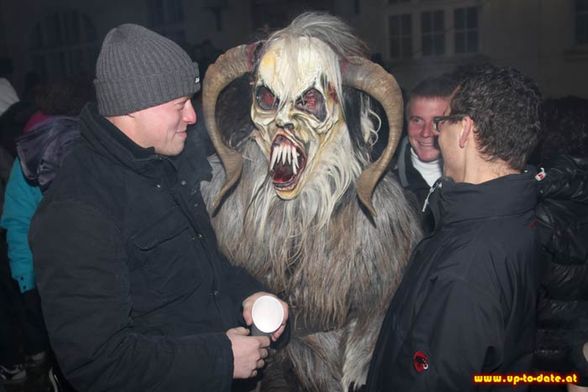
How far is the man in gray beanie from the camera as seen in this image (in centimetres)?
148

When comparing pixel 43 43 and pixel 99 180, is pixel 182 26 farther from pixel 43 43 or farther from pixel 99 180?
pixel 99 180

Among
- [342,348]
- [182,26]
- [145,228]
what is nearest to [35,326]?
[342,348]

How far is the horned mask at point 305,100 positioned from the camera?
2.29 metres

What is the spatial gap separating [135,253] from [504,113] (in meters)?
1.18

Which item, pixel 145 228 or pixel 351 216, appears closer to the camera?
pixel 145 228

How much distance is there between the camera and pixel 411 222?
8.53 ft

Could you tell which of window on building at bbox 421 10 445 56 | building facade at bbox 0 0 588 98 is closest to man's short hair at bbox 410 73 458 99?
building facade at bbox 0 0 588 98

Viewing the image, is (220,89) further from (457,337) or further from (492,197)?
(457,337)

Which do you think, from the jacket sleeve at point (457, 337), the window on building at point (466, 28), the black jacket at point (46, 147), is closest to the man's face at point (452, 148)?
the jacket sleeve at point (457, 337)

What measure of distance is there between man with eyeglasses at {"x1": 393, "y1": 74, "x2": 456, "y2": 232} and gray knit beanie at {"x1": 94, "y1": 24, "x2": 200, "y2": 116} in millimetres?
1691

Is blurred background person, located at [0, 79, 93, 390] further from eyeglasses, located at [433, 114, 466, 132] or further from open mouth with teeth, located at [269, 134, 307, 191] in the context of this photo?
eyeglasses, located at [433, 114, 466, 132]

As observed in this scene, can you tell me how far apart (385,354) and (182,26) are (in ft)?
37.5

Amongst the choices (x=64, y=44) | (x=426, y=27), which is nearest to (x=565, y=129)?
(x=426, y=27)

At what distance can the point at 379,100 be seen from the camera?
2287mm
